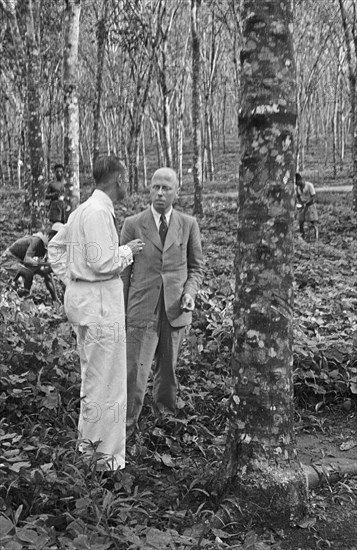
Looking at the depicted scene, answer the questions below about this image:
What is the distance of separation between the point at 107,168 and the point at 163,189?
2.27ft

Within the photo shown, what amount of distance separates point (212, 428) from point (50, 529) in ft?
7.36

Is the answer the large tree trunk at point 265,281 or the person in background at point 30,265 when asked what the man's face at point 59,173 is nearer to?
the person in background at point 30,265

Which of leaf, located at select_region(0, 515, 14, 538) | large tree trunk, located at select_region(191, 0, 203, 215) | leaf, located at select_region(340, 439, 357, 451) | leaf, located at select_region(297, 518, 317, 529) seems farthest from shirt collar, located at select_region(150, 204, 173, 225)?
large tree trunk, located at select_region(191, 0, 203, 215)

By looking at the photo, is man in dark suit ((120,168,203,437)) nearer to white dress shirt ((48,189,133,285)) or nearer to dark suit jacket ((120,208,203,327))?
dark suit jacket ((120,208,203,327))

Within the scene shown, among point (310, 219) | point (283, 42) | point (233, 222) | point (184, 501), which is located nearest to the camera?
point (283, 42)

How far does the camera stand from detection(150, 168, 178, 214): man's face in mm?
4395

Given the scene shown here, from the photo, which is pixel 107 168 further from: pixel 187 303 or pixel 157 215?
pixel 187 303

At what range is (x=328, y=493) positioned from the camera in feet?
12.5

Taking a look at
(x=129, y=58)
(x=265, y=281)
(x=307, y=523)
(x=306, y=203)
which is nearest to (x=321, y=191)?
(x=306, y=203)

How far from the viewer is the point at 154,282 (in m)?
4.55

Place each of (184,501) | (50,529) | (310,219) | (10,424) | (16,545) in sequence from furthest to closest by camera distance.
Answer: (310,219), (10,424), (184,501), (50,529), (16,545)

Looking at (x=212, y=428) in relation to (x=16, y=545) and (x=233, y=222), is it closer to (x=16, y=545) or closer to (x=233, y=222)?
(x=16, y=545)

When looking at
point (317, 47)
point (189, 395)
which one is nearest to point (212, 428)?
point (189, 395)

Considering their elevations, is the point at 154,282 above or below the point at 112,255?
below
